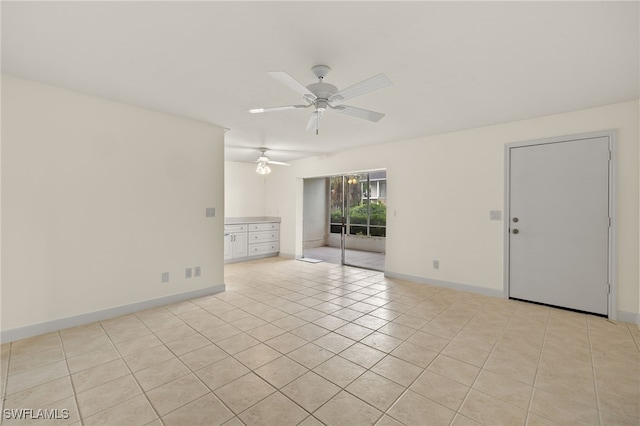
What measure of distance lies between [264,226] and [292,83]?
5484 millimetres

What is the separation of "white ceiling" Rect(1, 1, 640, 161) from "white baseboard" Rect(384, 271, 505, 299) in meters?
2.56

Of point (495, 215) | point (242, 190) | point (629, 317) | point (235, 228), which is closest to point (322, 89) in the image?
point (495, 215)

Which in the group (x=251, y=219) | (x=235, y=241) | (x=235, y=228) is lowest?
(x=235, y=241)

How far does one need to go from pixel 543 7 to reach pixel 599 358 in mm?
2868

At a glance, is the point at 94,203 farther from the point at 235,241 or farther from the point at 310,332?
the point at 235,241

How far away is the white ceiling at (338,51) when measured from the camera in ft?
5.75

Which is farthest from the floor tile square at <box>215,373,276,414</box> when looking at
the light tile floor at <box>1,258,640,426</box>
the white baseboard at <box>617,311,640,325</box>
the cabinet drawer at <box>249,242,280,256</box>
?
the cabinet drawer at <box>249,242,280,256</box>

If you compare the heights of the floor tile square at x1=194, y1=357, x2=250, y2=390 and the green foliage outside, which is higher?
the green foliage outside

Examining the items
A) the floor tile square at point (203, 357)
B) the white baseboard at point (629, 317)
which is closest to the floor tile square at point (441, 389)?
the floor tile square at point (203, 357)

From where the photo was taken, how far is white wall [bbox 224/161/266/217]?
23.9 feet

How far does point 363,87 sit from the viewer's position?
2156mm

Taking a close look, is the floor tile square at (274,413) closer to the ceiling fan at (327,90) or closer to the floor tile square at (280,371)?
the floor tile square at (280,371)

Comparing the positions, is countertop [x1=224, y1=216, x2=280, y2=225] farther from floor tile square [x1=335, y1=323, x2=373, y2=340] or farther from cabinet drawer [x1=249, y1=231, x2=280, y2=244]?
floor tile square [x1=335, y1=323, x2=373, y2=340]

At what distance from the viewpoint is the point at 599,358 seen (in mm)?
2455
